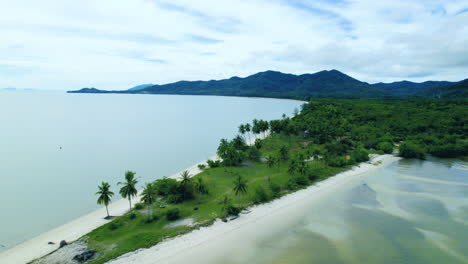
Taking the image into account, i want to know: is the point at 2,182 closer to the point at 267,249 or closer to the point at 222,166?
the point at 222,166

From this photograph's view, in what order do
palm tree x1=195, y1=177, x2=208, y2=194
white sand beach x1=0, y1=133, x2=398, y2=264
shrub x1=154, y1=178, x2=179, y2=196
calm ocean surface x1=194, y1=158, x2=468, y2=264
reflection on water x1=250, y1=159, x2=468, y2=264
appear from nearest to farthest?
white sand beach x1=0, y1=133, x2=398, y2=264 < calm ocean surface x1=194, y1=158, x2=468, y2=264 < reflection on water x1=250, y1=159, x2=468, y2=264 < palm tree x1=195, y1=177, x2=208, y2=194 < shrub x1=154, y1=178, x2=179, y2=196

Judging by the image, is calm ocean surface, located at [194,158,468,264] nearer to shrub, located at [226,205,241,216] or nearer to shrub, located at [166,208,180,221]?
shrub, located at [226,205,241,216]

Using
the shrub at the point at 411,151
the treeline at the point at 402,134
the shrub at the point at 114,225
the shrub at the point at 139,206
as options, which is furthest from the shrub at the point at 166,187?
the shrub at the point at 411,151

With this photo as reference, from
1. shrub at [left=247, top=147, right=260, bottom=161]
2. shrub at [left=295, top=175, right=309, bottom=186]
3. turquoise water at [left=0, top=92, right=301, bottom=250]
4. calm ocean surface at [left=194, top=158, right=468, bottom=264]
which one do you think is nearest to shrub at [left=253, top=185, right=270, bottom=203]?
calm ocean surface at [left=194, top=158, right=468, bottom=264]

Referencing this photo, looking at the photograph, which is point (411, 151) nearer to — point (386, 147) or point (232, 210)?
point (386, 147)

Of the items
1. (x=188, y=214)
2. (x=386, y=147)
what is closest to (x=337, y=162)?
(x=386, y=147)
